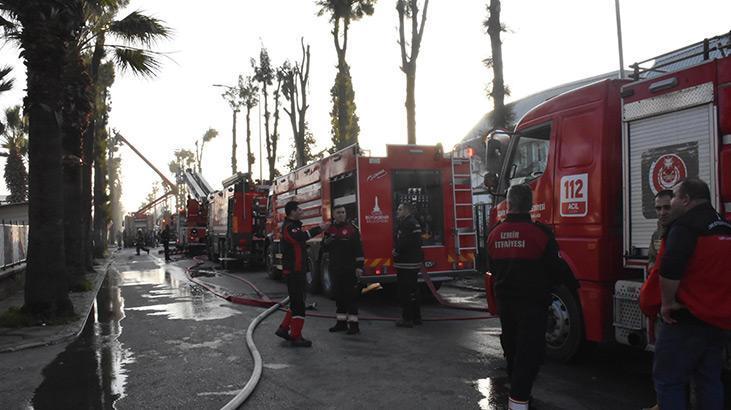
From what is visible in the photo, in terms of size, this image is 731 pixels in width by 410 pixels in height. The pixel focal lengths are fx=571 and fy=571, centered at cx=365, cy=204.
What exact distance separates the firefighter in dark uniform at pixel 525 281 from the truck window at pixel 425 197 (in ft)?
22.9

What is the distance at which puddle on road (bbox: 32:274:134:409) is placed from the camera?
201 inches

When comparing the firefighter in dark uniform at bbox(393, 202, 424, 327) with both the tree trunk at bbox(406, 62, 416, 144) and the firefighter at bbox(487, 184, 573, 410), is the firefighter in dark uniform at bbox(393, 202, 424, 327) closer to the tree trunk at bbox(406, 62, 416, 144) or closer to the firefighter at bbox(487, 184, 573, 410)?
the firefighter at bbox(487, 184, 573, 410)

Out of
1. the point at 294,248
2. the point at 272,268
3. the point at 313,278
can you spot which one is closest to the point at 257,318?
the point at 294,248

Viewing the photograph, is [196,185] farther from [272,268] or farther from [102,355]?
[102,355]

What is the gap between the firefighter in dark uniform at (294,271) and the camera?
23.8 ft

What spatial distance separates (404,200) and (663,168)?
6.74 meters

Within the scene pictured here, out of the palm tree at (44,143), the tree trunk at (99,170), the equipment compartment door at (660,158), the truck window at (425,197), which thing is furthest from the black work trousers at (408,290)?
the tree trunk at (99,170)

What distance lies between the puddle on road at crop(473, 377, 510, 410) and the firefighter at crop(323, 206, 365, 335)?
2.79 meters

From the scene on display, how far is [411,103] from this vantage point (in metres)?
19.0

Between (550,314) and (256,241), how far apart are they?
1653 cm

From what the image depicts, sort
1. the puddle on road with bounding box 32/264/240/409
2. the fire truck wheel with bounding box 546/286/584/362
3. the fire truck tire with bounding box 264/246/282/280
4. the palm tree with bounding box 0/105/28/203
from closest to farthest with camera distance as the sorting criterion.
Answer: the puddle on road with bounding box 32/264/240/409
the fire truck wheel with bounding box 546/286/584/362
the fire truck tire with bounding box 264/246/282/280
the palm tree with bounding box 0/105/28/203

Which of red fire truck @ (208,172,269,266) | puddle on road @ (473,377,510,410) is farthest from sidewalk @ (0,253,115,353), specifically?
red fire truck @ (208,172,269,266)

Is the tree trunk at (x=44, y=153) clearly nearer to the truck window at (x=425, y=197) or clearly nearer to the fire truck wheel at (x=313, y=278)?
the fire truck wheel at (x=313, y=278)

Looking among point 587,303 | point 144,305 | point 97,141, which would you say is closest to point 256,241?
point 144,305
